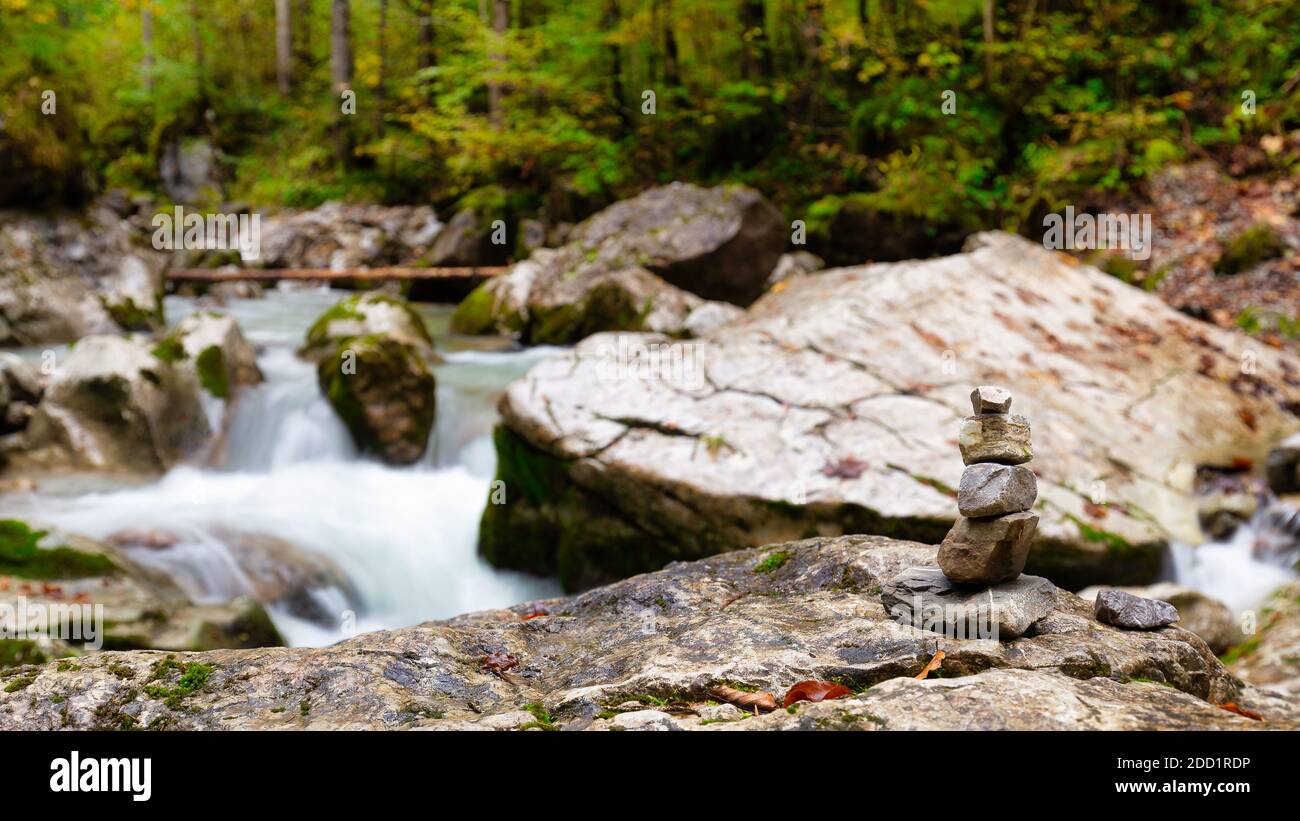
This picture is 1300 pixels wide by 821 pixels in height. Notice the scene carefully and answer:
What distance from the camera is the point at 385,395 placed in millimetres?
8438

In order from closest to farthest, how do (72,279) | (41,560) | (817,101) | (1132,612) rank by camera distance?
(1132,612) → (41,560) → (72,279) → (817,101)

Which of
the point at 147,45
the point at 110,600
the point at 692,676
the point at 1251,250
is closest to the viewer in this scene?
the point at 692,676

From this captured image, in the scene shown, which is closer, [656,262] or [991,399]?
[991,399]

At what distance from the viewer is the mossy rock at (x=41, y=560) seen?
5.15 m

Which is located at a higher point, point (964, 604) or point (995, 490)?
point (995, 490)

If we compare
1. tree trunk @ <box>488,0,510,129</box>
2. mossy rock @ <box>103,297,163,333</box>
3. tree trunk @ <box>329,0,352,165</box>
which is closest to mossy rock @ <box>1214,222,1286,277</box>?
tree trunk @ <box>488,0,510,129</box>

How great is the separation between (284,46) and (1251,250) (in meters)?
28.9

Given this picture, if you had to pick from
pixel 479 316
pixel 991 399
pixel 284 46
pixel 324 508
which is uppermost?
pixel 284 46

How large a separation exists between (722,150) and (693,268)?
556cm

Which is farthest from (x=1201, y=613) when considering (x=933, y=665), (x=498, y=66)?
(x=498, y=66)

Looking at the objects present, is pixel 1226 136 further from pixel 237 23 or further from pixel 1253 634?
pixel 237 23

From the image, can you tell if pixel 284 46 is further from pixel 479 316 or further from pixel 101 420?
pixel 101 420

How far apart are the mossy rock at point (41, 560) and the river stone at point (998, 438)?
530cm

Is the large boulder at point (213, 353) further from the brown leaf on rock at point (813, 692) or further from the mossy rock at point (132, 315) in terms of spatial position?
the brown leaf on rock at point (813, 692)
